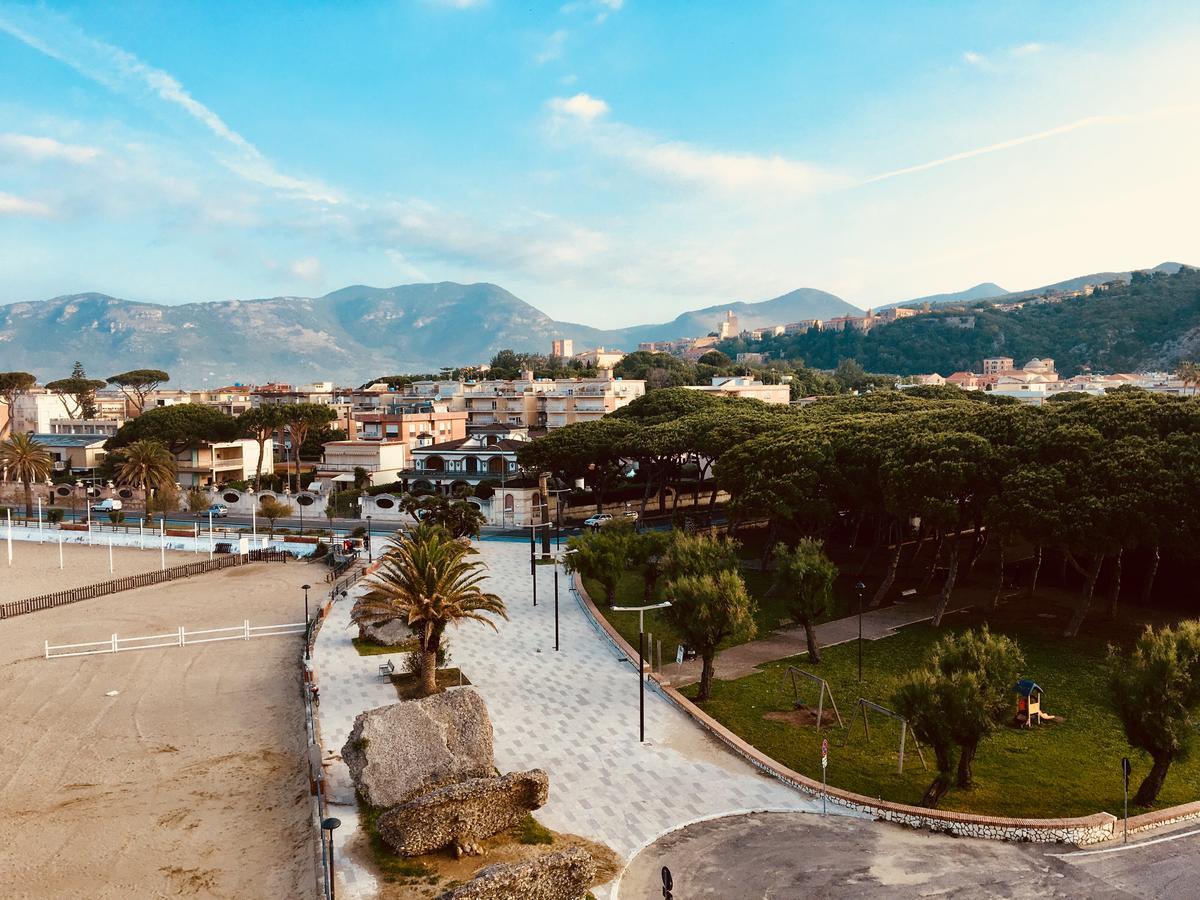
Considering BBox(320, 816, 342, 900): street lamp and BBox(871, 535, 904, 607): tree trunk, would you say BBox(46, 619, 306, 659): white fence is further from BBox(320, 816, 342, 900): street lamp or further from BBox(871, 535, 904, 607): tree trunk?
BBox(871, 535, 904, 607): tree trunk

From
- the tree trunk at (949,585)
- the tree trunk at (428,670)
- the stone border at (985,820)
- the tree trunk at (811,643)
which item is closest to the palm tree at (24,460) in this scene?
the tree trunk at (428,670)

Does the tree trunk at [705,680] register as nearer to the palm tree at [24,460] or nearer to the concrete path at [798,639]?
the concrete path at [798,639]

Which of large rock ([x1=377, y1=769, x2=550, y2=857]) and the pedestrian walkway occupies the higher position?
large rock ([x1=377, y1=769, x2=550, y2=857])

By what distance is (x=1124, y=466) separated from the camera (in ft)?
100

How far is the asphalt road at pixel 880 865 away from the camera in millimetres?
16141

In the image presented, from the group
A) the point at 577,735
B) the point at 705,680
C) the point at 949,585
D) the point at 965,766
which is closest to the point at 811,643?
the point at 705,680

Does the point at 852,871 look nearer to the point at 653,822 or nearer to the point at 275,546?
the point at 653,822

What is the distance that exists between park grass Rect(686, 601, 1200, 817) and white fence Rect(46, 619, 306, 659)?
67.4 feet

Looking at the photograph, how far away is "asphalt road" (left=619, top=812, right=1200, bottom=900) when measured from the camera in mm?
16141

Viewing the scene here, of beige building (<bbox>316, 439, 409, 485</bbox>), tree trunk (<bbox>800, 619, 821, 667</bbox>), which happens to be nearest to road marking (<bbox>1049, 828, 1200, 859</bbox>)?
tree trunk (<bbox>800, 619, 821, 667</bbox>)

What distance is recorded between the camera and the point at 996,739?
23.7 m

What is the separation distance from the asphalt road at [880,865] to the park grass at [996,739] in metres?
1.78

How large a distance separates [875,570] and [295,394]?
406 feet

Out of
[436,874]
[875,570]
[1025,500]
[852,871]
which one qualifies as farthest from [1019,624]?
[436,874]
